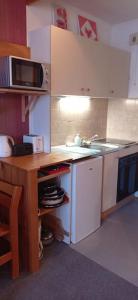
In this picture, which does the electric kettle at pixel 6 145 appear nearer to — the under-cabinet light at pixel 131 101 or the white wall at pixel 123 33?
the under-cabinet light at pixel 131 101

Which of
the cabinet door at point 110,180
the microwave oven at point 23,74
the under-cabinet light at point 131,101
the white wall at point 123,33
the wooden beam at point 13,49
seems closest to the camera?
the microwave oven at point 23,74

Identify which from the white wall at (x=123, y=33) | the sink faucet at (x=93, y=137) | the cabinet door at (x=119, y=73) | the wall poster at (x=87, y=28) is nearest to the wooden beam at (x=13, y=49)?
the wall poster at (x=87, y=28)

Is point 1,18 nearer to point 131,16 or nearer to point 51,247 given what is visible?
point 131,16

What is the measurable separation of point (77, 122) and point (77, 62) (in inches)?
33.0

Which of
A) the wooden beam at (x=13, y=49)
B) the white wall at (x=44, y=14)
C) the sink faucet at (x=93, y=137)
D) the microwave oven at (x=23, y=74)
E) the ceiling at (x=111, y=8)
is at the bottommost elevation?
the sink faucet at (x=93, y=137)

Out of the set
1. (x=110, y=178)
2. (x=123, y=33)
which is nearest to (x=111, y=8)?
(x=123, y=33)

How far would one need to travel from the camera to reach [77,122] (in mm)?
2994

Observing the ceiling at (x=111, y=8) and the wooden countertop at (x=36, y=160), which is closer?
the wooden countertop at (x=36, y=160)

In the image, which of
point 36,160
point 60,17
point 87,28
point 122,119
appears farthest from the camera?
point 122,119

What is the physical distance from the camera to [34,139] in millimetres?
2293

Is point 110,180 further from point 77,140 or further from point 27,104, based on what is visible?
point 27,104

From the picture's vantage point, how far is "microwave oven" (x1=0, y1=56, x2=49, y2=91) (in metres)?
1.82

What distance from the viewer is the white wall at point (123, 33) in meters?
3.07

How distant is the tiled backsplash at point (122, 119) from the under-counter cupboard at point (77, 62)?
0.38 m
